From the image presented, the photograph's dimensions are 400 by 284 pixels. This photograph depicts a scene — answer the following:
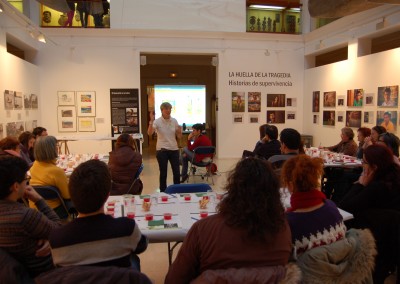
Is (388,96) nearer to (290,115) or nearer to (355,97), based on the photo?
(355,97)

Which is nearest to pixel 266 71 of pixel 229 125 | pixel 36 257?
pixel 229 125

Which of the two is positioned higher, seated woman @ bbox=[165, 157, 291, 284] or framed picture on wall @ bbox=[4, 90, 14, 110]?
framed picture on wall @ bbox=[4, 90, 14, 110]

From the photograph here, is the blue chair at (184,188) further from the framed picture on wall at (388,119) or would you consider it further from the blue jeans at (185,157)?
the framed picture on wall at (388,119)

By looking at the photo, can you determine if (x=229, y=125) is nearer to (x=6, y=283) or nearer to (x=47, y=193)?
(x=47, y=193)

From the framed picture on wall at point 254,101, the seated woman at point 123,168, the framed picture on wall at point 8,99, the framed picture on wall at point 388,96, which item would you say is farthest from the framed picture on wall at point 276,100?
the seated woman at point 123,168

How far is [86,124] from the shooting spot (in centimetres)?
1018

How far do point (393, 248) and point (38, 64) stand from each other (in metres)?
9.89

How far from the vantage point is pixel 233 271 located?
151 cm

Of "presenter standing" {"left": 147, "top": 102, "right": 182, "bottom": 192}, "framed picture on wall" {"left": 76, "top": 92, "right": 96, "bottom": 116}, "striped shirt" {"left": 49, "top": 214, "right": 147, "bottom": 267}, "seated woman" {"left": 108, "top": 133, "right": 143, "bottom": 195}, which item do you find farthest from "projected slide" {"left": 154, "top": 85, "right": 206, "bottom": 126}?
"striped shirt" {"left": 49, "top": 214, "right": 147, "bottom": 267}

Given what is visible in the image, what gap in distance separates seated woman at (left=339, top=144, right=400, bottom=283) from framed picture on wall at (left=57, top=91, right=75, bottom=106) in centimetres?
882

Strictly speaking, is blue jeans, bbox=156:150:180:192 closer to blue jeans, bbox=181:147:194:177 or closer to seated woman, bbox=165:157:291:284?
blue jeans, bbox=181:147:194:177

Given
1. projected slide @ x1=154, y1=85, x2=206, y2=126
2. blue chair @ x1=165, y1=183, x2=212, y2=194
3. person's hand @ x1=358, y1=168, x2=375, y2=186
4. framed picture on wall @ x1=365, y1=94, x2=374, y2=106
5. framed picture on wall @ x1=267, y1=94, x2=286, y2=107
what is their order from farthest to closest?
1. projected slide @ x1=154, y1=85, x2=206, y2=126
2. framed picture on wall @ x1=267, y1=94, x2=286, y2=107
3. framed picture on wall @ x1=365, y1=94, x2=374, y2=106
4. blue chair @ x1=165, y1=183, x2=212, y2=194
5. person's hand @ x1=358, y1=168, x2=375, y2=186

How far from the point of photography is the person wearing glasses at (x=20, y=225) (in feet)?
6.15

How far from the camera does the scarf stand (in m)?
2.00
